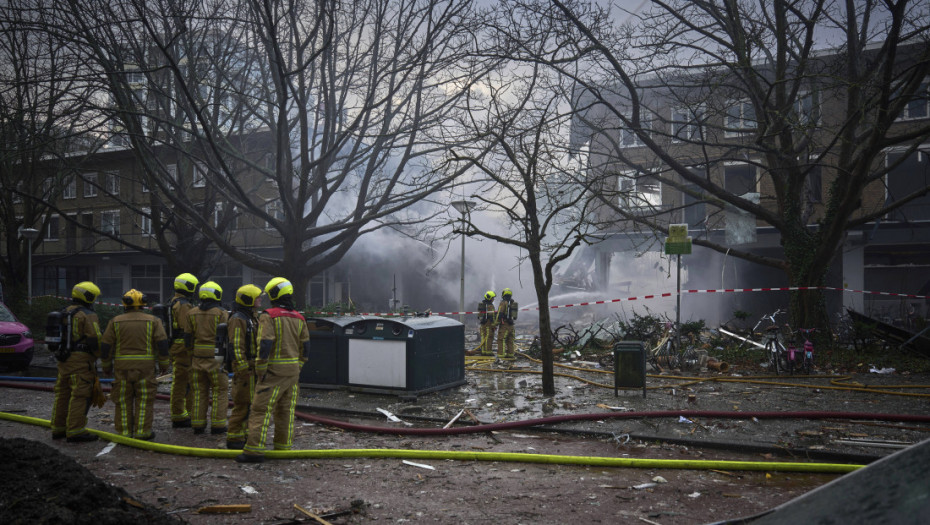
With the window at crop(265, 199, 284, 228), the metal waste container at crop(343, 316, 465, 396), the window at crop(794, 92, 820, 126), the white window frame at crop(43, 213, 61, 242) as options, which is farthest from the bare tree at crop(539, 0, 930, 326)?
the white window frame at crop(43, 213, 61, 242)

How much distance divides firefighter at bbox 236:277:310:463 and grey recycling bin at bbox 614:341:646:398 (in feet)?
15.3

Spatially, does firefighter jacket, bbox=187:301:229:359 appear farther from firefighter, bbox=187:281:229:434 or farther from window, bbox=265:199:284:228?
window, bbox=265:199:284:228

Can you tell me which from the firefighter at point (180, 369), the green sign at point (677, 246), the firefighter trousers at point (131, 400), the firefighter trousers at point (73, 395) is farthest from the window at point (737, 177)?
the firefighter trousers at point (73, 395)

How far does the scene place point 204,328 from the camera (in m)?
7.27

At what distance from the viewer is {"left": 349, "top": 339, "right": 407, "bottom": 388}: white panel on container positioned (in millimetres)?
9172

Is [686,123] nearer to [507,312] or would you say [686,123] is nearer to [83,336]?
[507,312]

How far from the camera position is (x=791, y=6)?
1077 centimetres

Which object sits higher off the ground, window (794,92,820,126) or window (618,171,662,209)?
window (794,92,820,126)

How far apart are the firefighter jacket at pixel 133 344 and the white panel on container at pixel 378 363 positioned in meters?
3.13

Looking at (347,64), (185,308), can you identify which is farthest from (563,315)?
(185,308)

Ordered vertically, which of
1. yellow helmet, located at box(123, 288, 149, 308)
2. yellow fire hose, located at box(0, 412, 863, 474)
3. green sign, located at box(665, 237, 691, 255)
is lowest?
yellow fire hose, located at box(0, 412, 863, 474)

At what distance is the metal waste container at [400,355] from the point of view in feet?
30.0

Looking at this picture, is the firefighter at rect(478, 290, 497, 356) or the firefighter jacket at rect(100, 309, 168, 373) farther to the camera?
the firefighter at rect(478, 290, 497, 356)

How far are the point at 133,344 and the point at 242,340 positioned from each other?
1.34m
